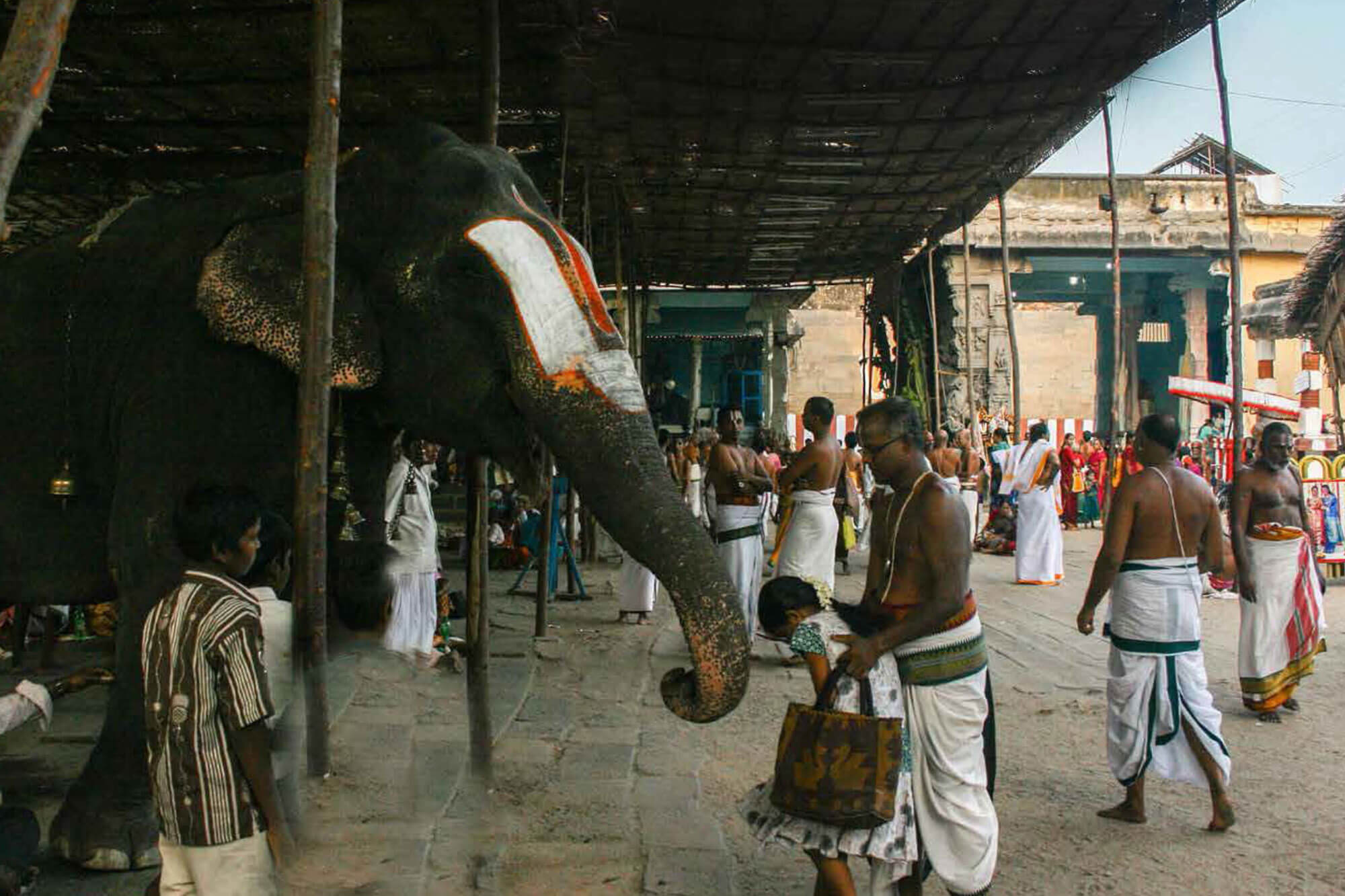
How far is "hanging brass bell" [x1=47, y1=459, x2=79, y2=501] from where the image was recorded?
3.75 m

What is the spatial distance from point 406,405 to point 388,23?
2.62 m

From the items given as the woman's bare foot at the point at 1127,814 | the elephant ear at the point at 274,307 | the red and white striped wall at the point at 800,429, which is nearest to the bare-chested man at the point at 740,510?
the woman's bare foot at the point at 1127,814

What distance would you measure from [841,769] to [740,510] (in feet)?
16.9

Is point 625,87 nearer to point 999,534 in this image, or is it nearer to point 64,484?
point 64,484

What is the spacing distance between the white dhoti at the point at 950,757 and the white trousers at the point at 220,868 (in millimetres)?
1807

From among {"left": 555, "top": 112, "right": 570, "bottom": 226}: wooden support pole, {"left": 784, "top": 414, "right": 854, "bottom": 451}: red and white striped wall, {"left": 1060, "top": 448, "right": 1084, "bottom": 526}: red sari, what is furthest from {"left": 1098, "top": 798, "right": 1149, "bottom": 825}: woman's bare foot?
{"left": 784, "top": 414, "right": 854, "bottom": 451}: red and white striped wall

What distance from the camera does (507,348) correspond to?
3.40 metres

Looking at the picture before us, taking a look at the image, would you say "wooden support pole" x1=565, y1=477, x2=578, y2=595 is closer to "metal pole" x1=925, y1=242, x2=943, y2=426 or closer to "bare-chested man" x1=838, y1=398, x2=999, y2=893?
"metal pole" x1=925, y1=242, x2=943, y2=426

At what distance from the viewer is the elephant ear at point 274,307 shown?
342cm

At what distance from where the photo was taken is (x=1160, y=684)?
4.68 metres

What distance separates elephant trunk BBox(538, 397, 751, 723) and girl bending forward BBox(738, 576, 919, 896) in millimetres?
217

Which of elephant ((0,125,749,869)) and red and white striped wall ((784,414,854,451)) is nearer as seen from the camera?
elephant ((0,125,749,869))

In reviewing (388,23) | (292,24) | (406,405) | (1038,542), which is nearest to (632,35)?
(388,23)

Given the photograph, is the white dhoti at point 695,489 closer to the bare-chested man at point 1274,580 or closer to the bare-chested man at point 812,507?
the bare-chested man at point 812,507
